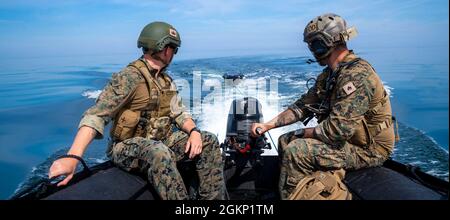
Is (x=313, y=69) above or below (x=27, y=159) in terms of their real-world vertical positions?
above

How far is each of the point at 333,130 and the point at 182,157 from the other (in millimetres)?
1170

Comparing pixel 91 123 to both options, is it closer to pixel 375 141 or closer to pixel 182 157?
pixel 182 157

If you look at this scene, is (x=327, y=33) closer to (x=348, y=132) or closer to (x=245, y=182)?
(x=348, y=132)

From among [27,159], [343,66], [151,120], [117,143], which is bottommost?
[27,159]

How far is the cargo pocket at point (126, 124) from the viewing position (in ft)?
8.21

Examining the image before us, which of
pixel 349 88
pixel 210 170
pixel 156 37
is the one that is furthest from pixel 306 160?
pixel 156 37

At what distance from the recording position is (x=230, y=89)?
973 cm

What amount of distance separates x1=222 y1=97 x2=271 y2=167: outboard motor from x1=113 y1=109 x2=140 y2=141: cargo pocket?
96cm

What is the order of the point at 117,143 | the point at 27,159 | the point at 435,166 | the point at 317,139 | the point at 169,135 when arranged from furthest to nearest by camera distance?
the point at 27,159
the point at 435,166
the point at 169,135
the point at 117,143
the point at 317,139

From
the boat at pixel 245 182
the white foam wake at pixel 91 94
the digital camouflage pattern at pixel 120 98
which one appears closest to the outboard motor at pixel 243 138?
the boat at pixel 245 182

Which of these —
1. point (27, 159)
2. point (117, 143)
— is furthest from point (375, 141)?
point (27, 159)

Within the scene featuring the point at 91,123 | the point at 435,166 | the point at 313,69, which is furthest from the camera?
the point at 313,69

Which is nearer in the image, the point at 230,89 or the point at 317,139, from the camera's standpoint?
the point at 317,139

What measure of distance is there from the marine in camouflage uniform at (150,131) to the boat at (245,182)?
0.48 feet
